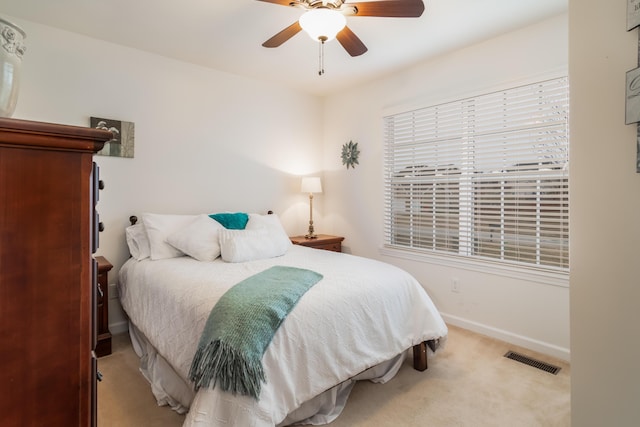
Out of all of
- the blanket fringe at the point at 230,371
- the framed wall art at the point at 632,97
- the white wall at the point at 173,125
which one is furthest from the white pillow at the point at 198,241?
the framed wall art at the point at 632,97

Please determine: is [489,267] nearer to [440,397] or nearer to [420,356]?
[420,356]

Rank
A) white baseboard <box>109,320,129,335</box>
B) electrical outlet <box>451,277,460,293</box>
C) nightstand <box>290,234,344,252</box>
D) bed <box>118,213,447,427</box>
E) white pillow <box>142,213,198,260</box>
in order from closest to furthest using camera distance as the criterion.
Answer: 1. bed <box>118,213,447,427</box>
2. white pillow <box>142,213,198,260</box>
3. white baseboard <box>109,320,129,335</box>
4. electrical outlet <box>451,277,460,293</box>
5. nightstand <box>290,234,344,252</box>

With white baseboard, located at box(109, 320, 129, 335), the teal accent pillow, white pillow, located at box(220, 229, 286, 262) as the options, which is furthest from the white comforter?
the teal accent pillow

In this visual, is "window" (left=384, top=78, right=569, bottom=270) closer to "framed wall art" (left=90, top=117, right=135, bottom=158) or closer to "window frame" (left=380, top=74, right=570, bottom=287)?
"window frame" (left=380, top=74, right=570, bottom=287)

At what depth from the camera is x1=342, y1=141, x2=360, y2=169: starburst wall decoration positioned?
3974 mm

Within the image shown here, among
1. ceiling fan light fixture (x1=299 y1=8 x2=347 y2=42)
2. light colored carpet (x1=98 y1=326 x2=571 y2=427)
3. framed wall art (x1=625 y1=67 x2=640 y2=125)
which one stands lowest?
light colored carpet (x1=98 y1=326 x2=571 y2=427)

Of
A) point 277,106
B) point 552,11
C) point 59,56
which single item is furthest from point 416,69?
point 59,56

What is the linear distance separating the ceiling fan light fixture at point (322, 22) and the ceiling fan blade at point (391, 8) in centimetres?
11

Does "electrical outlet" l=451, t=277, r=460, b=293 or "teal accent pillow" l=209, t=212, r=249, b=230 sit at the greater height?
"teal accent pillow" l=209, t=212, r=249, b=230

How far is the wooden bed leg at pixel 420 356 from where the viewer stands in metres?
2.23

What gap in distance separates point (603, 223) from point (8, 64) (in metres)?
1.62

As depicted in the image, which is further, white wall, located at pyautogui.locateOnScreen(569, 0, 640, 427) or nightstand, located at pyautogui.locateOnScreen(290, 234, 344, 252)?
nightstand, located at pyautogui.locateOnScreen(290, 234, 344, 252)

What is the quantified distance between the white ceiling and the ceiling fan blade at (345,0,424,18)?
52 centimetres

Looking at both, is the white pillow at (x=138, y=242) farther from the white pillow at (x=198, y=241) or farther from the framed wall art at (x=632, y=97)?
the framed wall art at (x=632, y=97)
